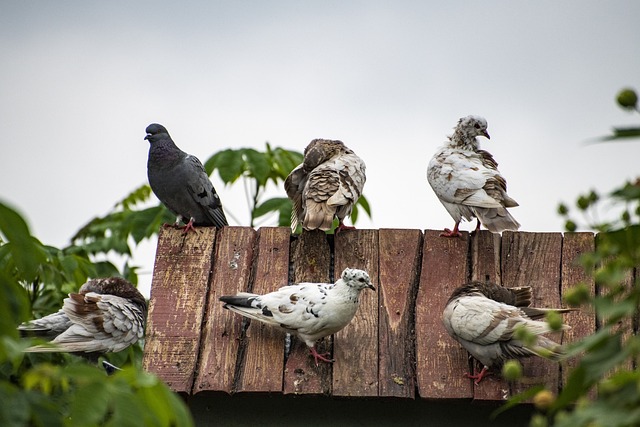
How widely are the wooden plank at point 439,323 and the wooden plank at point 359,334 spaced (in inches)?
10.8

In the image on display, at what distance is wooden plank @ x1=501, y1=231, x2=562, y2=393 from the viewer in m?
6.70

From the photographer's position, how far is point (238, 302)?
6.35m

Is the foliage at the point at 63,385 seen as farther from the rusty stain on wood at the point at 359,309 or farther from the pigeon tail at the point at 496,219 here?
the pigeon tail at the point at 496,219

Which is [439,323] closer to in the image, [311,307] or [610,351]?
[311,307]

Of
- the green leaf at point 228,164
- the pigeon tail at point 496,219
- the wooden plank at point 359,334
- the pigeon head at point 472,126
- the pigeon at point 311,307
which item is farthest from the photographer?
the green leaf at point 228,164

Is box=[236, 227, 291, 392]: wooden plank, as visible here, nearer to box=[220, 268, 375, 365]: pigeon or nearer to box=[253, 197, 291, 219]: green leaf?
box=[220, 268, 375, 365]: pigeon

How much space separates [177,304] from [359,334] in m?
1.17

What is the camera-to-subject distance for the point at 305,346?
251 inches

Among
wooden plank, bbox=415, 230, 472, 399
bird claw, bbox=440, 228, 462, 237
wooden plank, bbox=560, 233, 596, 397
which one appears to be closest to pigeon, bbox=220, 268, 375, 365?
wooden plank, bbox=415, 230, 472, 399

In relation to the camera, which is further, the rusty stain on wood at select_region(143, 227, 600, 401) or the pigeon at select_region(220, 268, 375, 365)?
the pigeon at select_region(220, 268, 375, 365)

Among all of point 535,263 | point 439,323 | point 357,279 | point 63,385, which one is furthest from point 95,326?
point 63,385

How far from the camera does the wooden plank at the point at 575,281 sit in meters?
6.38

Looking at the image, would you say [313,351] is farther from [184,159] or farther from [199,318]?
[184,159]

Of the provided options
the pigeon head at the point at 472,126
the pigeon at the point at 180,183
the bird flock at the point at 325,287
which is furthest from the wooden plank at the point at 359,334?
the pigeon at the point at 180,183
